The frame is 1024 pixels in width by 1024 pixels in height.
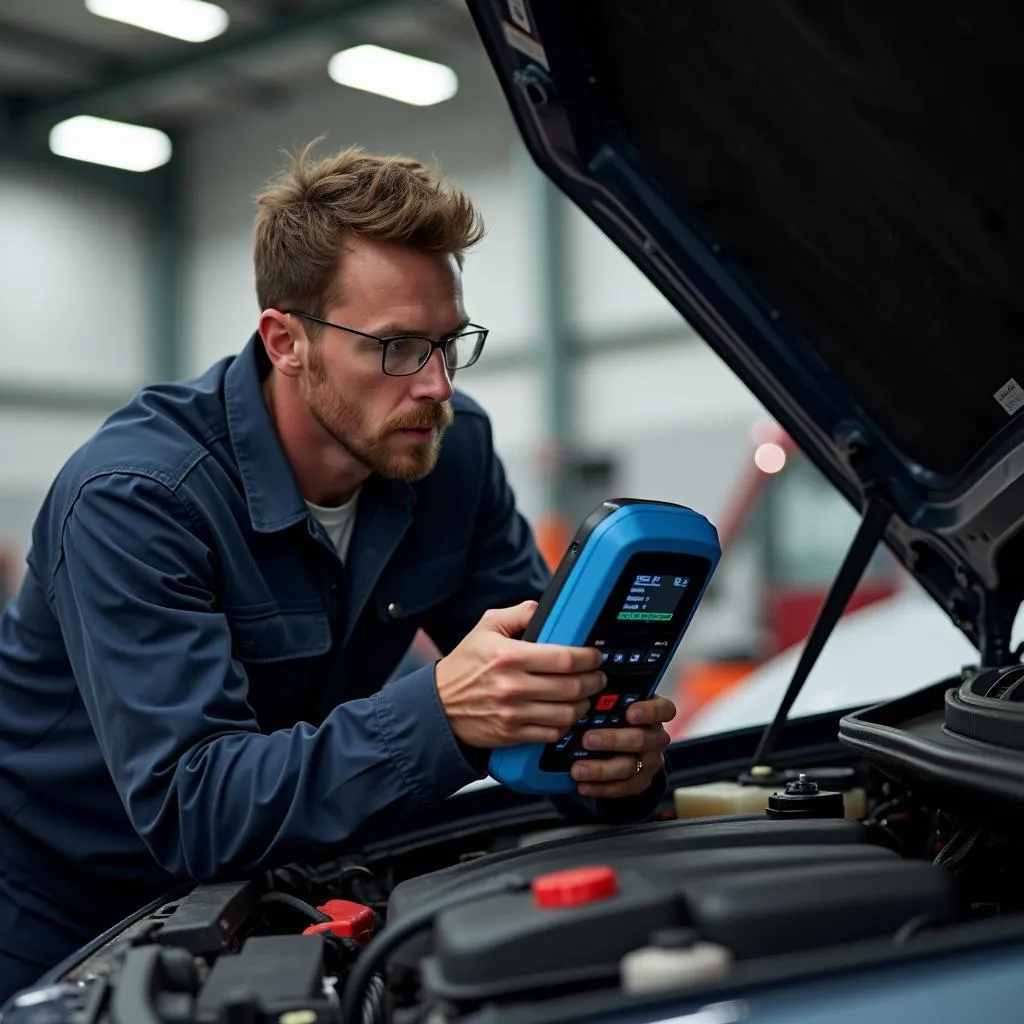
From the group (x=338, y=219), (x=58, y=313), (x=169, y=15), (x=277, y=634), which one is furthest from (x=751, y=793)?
(x=58, y=313)

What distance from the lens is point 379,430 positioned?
1.62 meters

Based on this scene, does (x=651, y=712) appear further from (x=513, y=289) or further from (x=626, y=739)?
(x=513, y=289)

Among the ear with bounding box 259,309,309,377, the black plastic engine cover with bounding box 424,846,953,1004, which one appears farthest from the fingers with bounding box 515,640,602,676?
the ear with bounding box 259,309,309,377

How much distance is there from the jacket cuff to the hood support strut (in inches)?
21.0

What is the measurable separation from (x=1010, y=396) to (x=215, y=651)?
0.91 m

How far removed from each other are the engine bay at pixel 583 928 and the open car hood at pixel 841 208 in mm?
466

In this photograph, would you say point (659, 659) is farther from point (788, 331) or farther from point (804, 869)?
point (788, 331)

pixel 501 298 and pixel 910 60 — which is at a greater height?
pixel 501 298

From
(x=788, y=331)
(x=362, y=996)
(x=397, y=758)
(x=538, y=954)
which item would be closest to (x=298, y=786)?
(x=397, y=758)

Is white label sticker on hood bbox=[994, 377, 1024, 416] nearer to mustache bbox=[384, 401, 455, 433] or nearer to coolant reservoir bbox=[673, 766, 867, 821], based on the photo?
coolant reservoir bbox=[673, 766, 867, 821]

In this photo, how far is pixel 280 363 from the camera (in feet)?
5.58

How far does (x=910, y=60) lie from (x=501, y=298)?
9.34m

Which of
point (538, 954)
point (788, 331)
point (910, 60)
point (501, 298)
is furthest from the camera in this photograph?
point (501, 298)

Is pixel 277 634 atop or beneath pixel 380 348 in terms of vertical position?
beneath
